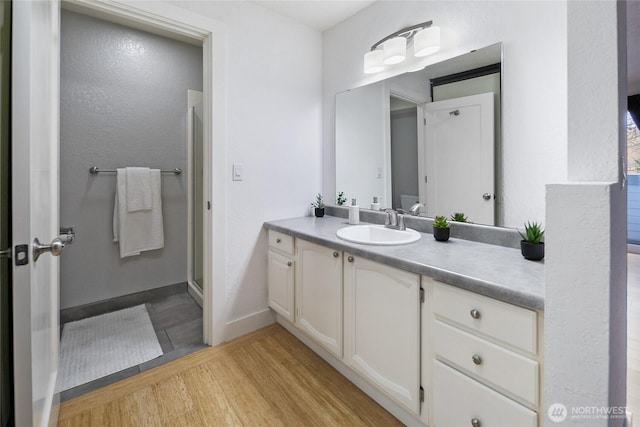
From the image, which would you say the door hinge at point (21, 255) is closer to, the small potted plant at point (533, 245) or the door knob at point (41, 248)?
the door knob at point (41, 248)

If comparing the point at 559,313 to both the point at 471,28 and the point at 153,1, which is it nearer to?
the point at 471,28

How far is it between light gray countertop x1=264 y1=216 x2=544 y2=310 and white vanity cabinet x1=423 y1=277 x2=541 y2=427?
0.05 m

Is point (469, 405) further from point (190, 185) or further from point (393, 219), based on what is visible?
→ point (190, 185)

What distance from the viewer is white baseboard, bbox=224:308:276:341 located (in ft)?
6.69

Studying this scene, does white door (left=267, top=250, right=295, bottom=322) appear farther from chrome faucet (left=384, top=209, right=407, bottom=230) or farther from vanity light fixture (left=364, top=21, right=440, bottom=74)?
vanity light fixture (left=364, top=21, right=440, bottom=74)

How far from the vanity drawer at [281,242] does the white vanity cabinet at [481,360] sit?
1.02 metres

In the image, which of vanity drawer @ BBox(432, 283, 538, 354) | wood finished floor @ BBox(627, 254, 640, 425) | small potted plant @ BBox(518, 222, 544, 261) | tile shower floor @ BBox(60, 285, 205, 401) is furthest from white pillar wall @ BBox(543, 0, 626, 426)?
tile shower floor @ BBox(60, 285, 205, 401)

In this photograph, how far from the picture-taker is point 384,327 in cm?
132

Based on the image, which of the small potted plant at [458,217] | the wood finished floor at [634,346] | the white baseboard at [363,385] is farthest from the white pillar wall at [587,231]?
the wood finished floor at [634,346]

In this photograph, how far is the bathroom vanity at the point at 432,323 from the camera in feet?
2.95

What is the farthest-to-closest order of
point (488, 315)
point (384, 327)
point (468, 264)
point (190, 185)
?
point (190, 185) → point (384, 327) → point (468, 264) → point (488, 315)

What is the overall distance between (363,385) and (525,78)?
1689mm

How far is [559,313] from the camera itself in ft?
2.33

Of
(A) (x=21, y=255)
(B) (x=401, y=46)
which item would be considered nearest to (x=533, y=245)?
(B) (x=401, y=46)
